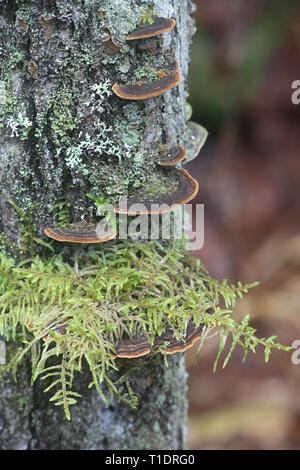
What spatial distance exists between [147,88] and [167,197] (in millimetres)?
377

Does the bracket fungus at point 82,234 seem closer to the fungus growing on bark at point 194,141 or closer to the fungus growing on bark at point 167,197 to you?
the fungus growing on bark at point 167,197

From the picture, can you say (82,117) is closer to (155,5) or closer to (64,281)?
(155,5)

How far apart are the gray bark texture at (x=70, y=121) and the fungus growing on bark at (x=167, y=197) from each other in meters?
0.08

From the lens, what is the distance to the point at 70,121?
5.50ft

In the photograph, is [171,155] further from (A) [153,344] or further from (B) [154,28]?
(A) [153,344]

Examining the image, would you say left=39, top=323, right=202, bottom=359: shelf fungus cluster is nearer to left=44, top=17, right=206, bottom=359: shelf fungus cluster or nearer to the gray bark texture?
left=44, top=17, right=206, bottom=359: shelf fungus cluster

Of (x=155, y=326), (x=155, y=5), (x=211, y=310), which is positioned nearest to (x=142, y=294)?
(x=155, y=326)

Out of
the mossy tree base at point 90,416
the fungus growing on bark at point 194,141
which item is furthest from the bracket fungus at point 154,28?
the mossy tree base at point 90,416

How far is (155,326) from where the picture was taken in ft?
5.42

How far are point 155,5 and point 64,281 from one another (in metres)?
1.01

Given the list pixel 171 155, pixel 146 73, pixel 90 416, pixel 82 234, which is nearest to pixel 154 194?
pixel 171 155

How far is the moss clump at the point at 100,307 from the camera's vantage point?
1609 millimetres

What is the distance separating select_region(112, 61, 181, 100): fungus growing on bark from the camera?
160cm

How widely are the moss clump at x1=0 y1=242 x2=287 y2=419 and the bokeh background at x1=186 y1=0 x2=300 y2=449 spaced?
2.81 m
